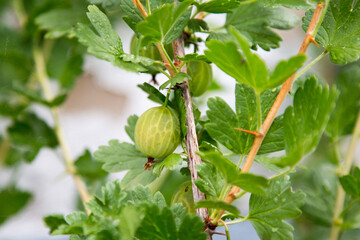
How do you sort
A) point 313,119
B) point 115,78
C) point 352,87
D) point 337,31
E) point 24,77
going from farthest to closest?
point 115,78
point 24,77
point 352,87
point 337,31
point 313,119

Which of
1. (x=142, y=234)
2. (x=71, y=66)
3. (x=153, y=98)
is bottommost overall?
(x=142, y=234)

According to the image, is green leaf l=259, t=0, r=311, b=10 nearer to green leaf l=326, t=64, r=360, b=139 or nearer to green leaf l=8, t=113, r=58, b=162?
green leaf l=326, t=64, r=360, b=139

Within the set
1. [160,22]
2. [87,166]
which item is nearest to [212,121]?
[160,22]

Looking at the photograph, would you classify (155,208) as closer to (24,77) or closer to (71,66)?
(71,66)

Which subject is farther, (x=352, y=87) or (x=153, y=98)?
(x=352, y=87)

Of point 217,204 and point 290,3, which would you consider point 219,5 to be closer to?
point 290,3

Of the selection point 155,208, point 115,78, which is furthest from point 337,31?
point 115,78

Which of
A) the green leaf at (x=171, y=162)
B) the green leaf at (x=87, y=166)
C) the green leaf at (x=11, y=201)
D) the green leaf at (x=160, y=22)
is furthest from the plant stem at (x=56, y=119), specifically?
the green leaf at (x=160, y=22)
